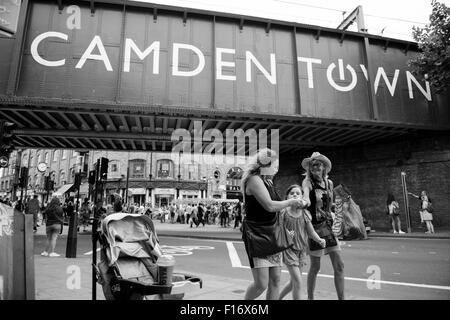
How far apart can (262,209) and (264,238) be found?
28cm

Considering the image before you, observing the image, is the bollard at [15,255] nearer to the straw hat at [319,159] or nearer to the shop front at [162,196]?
the straw hat at [319,159]

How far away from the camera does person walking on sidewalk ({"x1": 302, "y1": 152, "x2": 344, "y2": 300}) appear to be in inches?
149

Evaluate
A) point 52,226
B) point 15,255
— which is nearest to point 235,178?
point 52,226

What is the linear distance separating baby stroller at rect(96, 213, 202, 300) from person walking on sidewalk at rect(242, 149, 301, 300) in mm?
616

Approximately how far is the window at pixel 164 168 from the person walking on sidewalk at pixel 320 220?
132 ft

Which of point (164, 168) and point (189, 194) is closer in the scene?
point (164, 168)

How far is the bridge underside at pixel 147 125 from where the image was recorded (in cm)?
1243

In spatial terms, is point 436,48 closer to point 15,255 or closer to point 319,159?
point 319,159

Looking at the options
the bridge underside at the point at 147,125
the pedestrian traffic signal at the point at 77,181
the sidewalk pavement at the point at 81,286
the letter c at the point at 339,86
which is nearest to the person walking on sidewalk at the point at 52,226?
the sidewalk pavement at the point at 81,286

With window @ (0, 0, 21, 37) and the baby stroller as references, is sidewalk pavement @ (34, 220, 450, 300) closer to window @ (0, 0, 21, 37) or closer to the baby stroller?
the baby stroller

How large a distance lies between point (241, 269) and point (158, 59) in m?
9.35

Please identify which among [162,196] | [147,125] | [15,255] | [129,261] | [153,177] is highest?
[153,177]

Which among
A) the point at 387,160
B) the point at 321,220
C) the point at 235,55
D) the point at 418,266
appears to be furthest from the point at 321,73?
the point at 321,220

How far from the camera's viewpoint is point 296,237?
362 cm
